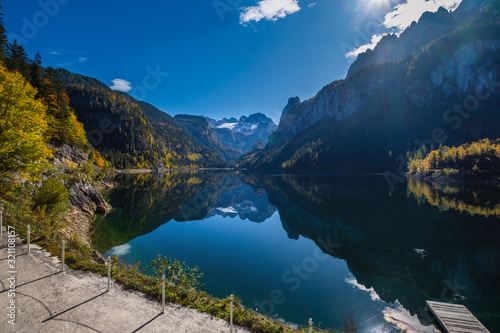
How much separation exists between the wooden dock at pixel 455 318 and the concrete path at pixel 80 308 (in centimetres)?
1257

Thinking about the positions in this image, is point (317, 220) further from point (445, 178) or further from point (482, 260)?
point (445, 178)

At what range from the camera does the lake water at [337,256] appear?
15.9 meters

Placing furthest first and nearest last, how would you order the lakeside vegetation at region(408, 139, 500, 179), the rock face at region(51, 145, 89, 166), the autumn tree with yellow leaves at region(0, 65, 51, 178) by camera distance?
the lakeside vegetation at region(408, 139, 500, 179), the rock face at region(51, 145, 89, 166), the autumn tree with yellow leaves at region(0, 65, 51, 178)

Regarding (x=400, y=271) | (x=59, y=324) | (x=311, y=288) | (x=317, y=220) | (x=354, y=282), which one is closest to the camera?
(x=59, y=324)

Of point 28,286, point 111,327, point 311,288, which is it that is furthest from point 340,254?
point 28,286

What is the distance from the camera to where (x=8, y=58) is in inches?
1977

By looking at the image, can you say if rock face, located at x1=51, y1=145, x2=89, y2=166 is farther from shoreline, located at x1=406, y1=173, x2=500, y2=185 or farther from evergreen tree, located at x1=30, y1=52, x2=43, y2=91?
shoreline, located at x1=406, y1=173, x2=500, y2=185

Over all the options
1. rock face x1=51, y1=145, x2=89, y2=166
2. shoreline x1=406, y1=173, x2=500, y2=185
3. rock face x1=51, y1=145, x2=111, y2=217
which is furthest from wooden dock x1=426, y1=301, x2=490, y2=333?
shoreline x1=406, y1=173, x2=500, y2=185

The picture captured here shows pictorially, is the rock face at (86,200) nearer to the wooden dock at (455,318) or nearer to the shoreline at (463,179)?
the wooden dock at (455,318)

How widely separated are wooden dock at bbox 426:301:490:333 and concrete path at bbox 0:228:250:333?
12.6 m

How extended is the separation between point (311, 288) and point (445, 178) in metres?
137

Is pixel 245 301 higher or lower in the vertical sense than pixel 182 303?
lower

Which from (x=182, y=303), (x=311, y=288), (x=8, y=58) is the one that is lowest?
(x=311, y=288)

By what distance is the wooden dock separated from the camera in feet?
41.9
